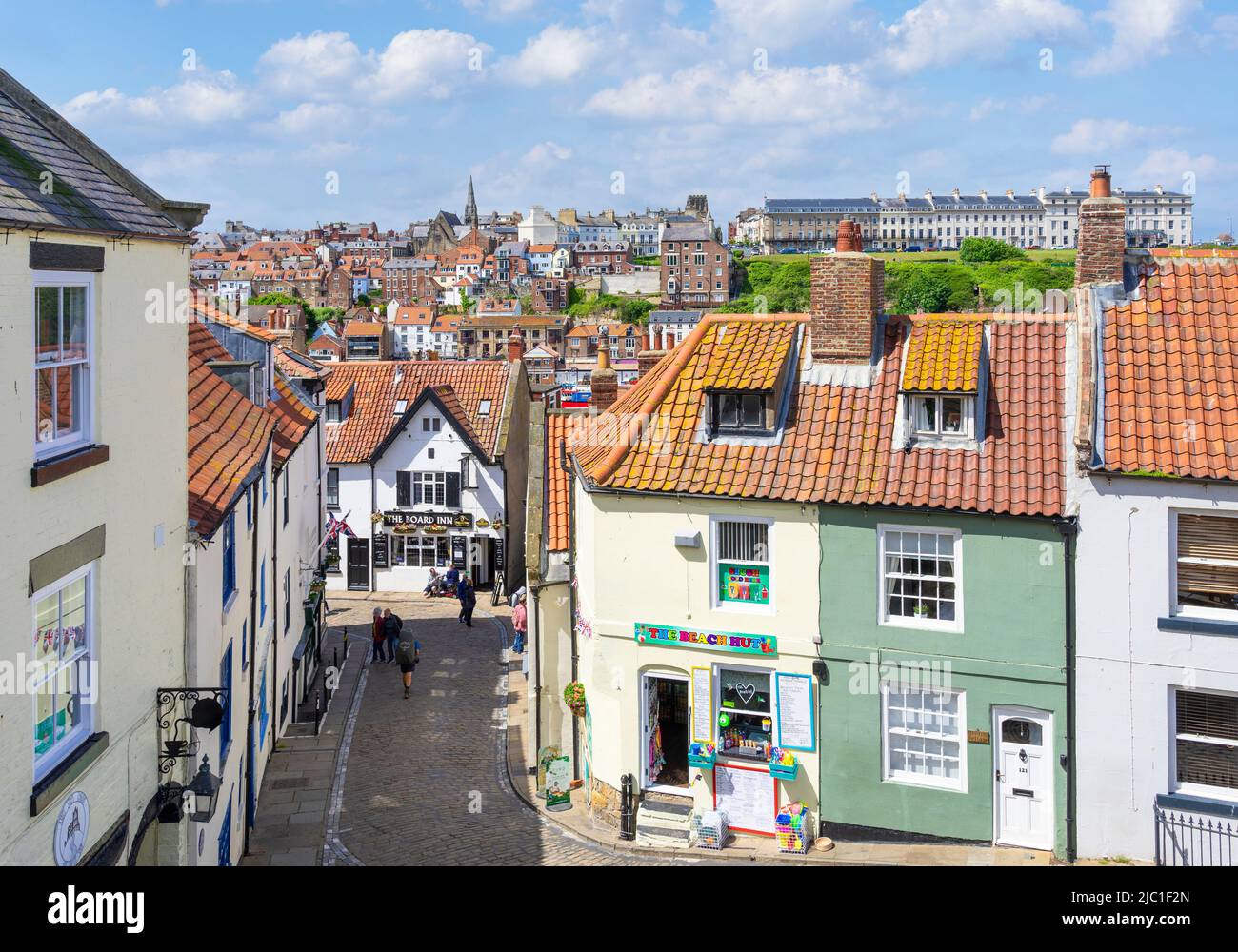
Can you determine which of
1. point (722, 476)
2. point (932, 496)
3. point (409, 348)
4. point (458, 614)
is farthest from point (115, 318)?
point (409, 348)

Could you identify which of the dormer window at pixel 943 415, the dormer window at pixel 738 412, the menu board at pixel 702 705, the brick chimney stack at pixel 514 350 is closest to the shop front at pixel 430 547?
the brick chimney stack at pixel 514 350

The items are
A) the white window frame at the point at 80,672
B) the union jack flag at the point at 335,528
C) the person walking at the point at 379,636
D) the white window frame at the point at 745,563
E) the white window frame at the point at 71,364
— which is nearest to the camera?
the white window frame at the point at 80,672

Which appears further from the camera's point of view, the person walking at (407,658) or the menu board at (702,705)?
the person walking at (407,658)

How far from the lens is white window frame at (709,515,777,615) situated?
17.4 meters

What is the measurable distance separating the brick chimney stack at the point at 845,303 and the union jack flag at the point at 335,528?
2437 centimetres

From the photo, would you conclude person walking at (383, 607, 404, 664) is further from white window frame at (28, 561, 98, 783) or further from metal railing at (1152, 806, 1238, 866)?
white window frame at (28, 561, 98, 783)

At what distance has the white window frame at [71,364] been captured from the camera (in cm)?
834

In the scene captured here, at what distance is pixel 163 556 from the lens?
11.4m

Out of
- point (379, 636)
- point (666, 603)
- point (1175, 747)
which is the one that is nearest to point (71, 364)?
point (666, 603)

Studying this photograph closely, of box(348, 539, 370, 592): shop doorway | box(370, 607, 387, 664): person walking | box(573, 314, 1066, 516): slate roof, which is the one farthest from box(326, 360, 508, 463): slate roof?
box(573, 314, 1066, 516): slate roof

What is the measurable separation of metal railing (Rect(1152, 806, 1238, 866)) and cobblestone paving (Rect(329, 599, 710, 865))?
676cm

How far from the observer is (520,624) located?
29.8 meters

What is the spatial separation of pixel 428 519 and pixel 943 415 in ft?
88.6

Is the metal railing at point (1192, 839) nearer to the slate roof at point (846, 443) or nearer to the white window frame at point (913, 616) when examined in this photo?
the white window frame at point (913, 616)
